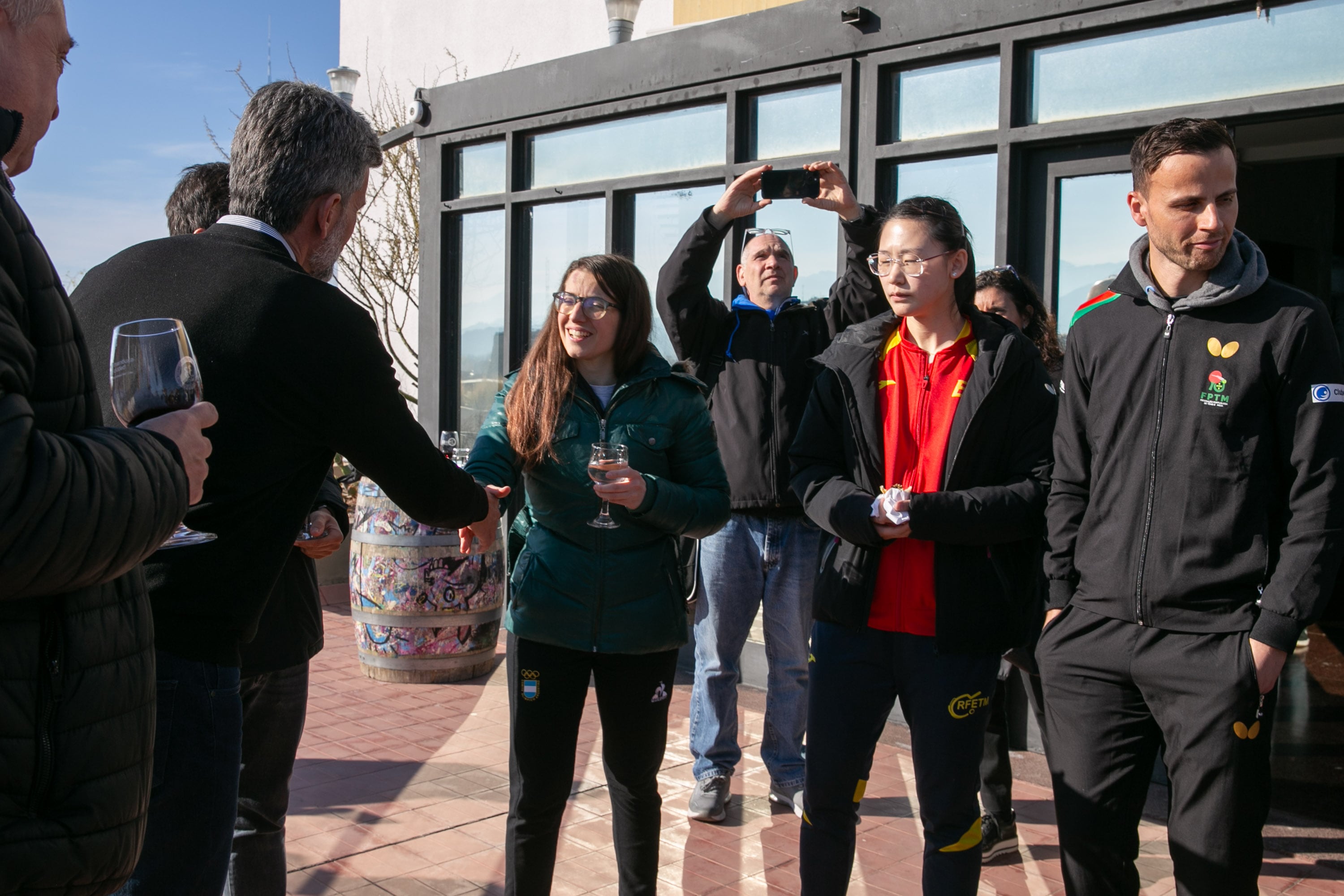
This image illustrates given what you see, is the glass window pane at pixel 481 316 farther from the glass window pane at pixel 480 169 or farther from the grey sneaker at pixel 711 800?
the grey sneaker at pixel 711 800

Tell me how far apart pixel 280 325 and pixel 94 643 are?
27.5 inches

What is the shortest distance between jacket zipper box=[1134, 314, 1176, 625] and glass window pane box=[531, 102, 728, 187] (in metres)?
4.07

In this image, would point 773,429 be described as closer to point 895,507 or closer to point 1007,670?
point 1007,670

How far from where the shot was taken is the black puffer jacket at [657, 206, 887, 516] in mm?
4574

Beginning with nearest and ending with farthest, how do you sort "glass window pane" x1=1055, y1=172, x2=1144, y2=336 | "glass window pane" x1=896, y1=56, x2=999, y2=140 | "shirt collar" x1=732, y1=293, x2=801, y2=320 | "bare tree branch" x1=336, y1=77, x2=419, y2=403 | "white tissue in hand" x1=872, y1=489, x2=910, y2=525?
1. "white tissue in hand" x1=872, y1=489, x2=910, y2=525
2. "shirt collar" x1=732, y1=293, x2=801, y2=320
3. "glass window pane" x1=1055, y1=172, x2=1144, y2=336
4. "glass window pane" x1=896, y1=56, x2=999, y2=140
5. "bare tree branch" x1=336, y1=77, x2=419, y2=403

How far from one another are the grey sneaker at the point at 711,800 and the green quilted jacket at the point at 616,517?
1377mm

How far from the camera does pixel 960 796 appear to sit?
2877mm

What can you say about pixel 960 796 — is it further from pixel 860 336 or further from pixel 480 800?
pixel 480 800

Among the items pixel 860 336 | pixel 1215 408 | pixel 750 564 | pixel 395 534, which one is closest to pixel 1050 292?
pixel 750 564

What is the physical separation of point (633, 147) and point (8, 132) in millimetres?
5612

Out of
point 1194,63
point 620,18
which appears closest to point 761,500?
point 1194,63

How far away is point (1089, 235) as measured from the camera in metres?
5.07

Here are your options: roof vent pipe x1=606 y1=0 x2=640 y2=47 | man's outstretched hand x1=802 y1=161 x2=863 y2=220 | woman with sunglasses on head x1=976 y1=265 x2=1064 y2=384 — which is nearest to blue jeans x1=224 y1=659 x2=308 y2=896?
man's outstretched hand x1=802 y1=161 x2=863 y2=220

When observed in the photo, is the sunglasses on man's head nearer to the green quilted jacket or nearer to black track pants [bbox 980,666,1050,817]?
the green quilted jacket
